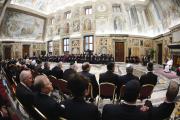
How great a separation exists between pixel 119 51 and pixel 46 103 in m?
27.1

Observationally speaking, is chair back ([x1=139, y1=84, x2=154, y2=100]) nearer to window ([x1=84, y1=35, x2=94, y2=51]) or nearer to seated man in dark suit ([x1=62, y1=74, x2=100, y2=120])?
seated man in dark suit ([x1=62, y1=74, x2=100, y2=120])

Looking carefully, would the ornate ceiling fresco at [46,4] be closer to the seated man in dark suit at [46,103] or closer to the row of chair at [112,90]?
the row of chair at [112,90]

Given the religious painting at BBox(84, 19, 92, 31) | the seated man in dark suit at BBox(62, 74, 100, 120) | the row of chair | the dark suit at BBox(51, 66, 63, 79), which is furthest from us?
the religious painting at BBox(84, 19, 92, 31)

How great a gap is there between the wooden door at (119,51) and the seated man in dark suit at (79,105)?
2727cm

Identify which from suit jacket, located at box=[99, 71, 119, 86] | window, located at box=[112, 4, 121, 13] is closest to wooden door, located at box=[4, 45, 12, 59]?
window, located at box=[112, 4, 121, 13]

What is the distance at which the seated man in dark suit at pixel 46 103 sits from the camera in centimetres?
350

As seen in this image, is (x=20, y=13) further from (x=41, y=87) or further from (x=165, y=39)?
(x=41, y=87)

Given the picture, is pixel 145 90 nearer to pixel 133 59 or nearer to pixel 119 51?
pixel 133 59

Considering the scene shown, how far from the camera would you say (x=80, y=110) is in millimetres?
3119

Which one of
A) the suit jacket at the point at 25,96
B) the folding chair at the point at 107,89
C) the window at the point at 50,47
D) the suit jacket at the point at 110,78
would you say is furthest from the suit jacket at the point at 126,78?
the window at the point at 50,47

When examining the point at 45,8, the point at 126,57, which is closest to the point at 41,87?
the point at 126,57

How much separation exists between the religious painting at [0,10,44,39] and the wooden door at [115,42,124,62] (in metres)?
13.7

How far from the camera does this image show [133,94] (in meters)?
2.94

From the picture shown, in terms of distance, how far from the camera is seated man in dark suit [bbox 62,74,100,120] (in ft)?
10.2
